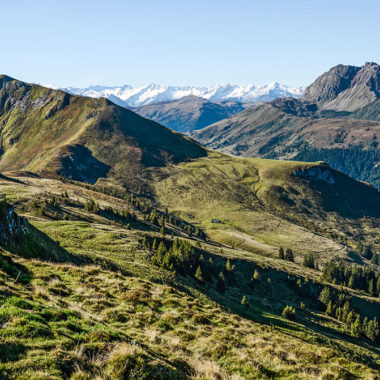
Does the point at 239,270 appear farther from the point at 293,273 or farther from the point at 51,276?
the point at 51,276

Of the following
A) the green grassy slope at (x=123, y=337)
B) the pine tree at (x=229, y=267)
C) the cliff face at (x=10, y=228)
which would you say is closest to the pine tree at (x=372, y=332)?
the pine tree at (x=229, y=267)

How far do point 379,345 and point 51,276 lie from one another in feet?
335

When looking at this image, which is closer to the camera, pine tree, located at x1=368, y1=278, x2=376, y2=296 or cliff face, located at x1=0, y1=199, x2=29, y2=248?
cliff face, located at x1=0, y1=199, x2=29, y2=248

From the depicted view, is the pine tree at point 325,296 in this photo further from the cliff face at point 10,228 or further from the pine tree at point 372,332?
the cliff face at point 10,228

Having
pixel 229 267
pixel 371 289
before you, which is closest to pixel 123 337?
pixel 229 267

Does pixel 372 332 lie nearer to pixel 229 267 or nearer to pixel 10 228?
pixel 229 267

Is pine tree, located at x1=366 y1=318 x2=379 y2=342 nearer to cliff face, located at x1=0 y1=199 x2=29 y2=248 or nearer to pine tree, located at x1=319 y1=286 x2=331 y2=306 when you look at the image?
pine tree, located at x1=319 y1=286 x2=331 y2=306

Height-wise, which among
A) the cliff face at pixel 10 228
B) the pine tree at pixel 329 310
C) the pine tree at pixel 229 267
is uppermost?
the cliff face at pixel 10 228

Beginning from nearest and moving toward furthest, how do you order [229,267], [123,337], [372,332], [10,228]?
[123,337] → [10,228] → [372,332] → [229,267]

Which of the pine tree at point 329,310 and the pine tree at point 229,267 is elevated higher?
the pine tree at point 229,267

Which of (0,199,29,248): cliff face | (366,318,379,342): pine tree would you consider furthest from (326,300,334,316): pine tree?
(0,199,29,248): cliff face

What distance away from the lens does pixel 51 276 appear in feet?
77.3

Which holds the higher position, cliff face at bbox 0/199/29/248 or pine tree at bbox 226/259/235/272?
cliff face at bbox 0/199/29/248

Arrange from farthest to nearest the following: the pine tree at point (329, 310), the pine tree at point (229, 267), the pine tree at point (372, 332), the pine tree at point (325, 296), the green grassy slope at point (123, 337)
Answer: the pine tree at point (325, 296), the pine tree at point (229, 267), the pine tree at point (329, 310), the pine tree at point (372, 332), the green grassy slope at point (123, 337)
